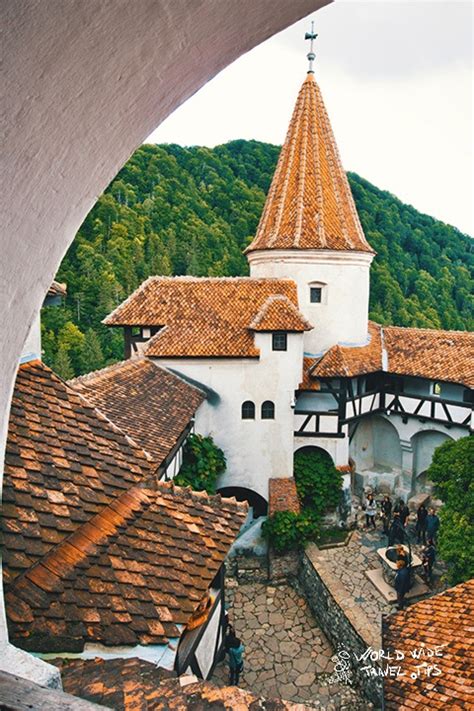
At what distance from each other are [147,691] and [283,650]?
982 cm

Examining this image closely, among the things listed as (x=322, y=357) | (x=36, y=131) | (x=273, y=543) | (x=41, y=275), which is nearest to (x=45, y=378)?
(x=41, y=275)

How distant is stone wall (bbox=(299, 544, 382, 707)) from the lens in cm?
955

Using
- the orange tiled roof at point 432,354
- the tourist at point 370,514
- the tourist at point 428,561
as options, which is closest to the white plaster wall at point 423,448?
the orange tiled roof at point 432,354

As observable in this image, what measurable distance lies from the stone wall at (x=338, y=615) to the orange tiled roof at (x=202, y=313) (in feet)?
20.2

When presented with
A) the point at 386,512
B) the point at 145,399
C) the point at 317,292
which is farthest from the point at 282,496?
the point at 317,292

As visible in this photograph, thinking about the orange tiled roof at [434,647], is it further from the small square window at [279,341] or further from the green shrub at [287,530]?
the small square window at [279,341]

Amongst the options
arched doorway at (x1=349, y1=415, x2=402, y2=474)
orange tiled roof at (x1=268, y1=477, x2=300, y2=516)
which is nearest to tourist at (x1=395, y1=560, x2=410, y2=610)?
orange tiled roof at (x1=268, y1=477, x2=300, y2=516)

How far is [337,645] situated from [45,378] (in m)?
9.77

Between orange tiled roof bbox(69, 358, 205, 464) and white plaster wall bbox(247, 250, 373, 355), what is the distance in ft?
17.0

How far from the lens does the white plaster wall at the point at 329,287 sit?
634 inches

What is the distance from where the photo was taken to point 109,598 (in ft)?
12.2

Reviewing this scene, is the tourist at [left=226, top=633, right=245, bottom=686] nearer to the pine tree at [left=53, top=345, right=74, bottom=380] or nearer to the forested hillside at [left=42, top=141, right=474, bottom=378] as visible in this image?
the pine tree at [left=53, top=345, right=74, bottom=380]

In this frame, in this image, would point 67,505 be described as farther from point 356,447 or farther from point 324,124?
point 324,124

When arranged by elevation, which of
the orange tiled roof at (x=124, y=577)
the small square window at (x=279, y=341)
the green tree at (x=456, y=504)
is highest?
the small square window at (x=279, y=341)
